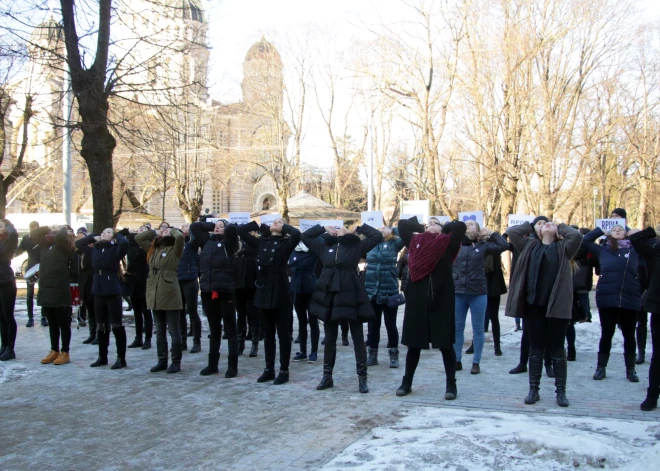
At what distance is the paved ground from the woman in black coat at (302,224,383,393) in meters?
0.42

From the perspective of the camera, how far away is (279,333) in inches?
326

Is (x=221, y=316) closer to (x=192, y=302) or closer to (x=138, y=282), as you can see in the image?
(x=192, y=302)

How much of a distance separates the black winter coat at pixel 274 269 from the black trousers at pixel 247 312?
6.11ft

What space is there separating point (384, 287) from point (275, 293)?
1856 mm

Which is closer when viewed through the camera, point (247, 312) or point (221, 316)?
point (221, 316)

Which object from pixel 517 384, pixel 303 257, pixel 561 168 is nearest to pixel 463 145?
pixel 561 168

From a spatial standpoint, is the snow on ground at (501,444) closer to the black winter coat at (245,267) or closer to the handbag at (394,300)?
the handbag at (394,300)

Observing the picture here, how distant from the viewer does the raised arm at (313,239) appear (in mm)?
8164

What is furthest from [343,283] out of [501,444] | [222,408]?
[501,444]

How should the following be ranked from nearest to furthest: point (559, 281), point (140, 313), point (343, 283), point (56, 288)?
point (559, 281)
point (343, 283)
point (56, 288)
point (140, 313)

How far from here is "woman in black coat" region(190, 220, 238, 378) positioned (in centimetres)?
863

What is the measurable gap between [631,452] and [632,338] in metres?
3.51

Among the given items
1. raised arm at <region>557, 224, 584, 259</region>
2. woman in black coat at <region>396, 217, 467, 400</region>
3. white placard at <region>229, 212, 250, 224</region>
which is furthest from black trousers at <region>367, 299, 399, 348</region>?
white placard at <region>229, 212, 250, 224</region>

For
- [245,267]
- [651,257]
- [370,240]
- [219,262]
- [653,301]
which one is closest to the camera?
[653,301]
